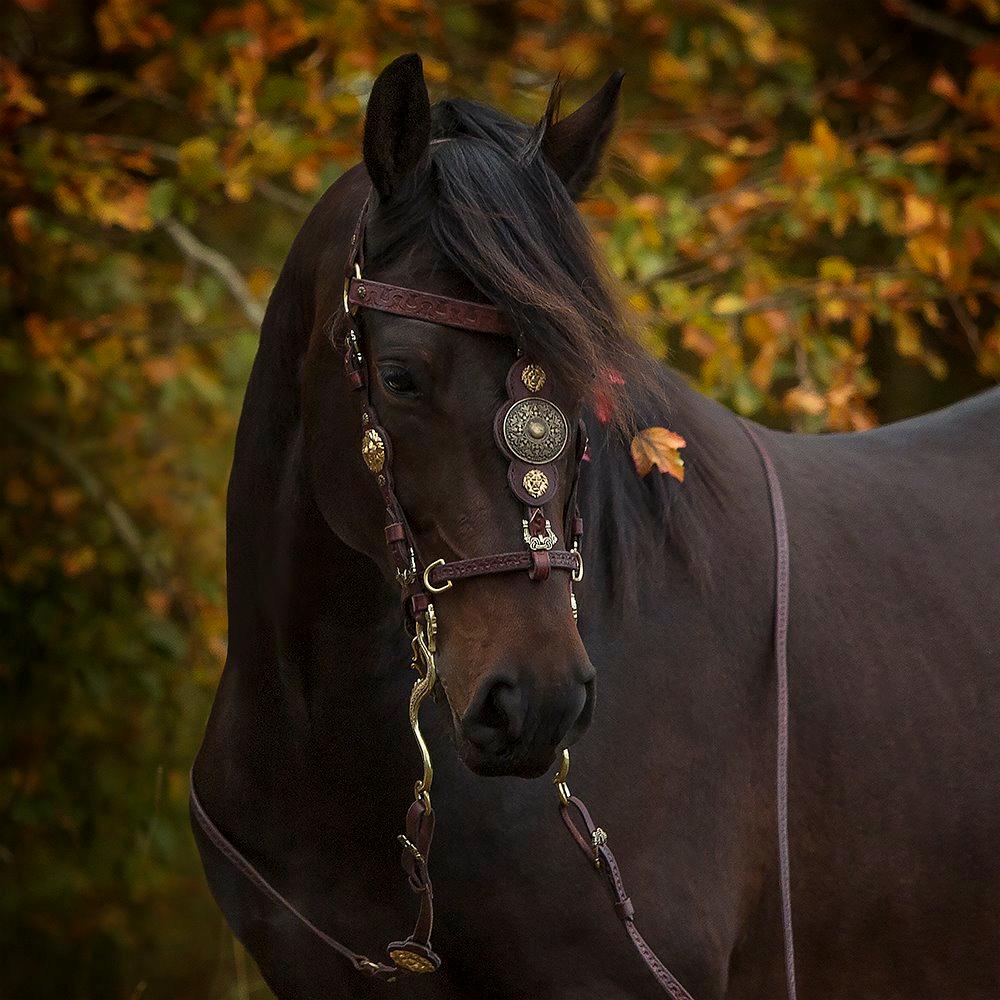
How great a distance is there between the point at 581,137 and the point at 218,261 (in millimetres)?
2509

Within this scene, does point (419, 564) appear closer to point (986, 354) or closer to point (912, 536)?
point (912, 536)

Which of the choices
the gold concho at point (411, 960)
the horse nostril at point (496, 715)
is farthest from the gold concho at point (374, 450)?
the gold concho at point (411, 960)

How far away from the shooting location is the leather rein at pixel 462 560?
1.78m

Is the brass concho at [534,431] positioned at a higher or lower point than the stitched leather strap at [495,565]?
higher

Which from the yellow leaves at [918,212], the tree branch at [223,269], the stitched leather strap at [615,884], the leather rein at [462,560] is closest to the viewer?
the leather rein at [462,560]

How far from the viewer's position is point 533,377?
5.95 ft

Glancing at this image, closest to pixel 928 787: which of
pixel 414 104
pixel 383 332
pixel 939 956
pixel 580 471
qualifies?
pixel 939 956

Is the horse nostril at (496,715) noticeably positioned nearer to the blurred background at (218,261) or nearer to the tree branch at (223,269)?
the blurred background at (218,261)

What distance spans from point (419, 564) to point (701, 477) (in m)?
0.67

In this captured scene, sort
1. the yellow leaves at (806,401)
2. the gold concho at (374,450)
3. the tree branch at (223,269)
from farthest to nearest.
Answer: the tree branch at (223,269) → the yellow leaves at (806,401) → the gold concho at (374,450)

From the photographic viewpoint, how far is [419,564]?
6.15ft

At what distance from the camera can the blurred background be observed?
12.9 ft

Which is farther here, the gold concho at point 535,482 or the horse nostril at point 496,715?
the gold concho at point 535,482

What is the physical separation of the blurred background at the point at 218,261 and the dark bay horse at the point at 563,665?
136cm
